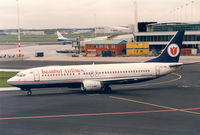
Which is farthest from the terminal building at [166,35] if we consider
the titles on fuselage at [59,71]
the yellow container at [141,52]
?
the titles on fuselage at [59,71]

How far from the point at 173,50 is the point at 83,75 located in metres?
15.8

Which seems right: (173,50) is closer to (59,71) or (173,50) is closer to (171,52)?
(171,52)

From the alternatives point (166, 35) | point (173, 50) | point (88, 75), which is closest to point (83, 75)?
point (88, 75)

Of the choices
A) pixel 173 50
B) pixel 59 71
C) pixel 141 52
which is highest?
pixel 141 52

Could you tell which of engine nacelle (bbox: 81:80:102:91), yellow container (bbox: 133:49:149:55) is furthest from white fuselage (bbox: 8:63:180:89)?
yellow container (bbox: 133:49:149:55)

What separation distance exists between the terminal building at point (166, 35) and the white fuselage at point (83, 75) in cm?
6805

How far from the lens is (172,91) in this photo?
43.5m

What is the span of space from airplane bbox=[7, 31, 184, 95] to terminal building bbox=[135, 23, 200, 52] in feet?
219

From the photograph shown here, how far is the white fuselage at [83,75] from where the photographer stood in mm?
41188

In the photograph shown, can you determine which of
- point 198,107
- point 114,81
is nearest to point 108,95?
point 114,81

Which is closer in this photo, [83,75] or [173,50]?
[83,75]

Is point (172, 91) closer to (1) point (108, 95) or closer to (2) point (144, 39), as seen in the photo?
(1) point (108, 95)

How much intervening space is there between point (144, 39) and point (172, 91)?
72.9 metres

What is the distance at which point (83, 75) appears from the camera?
4219cm
